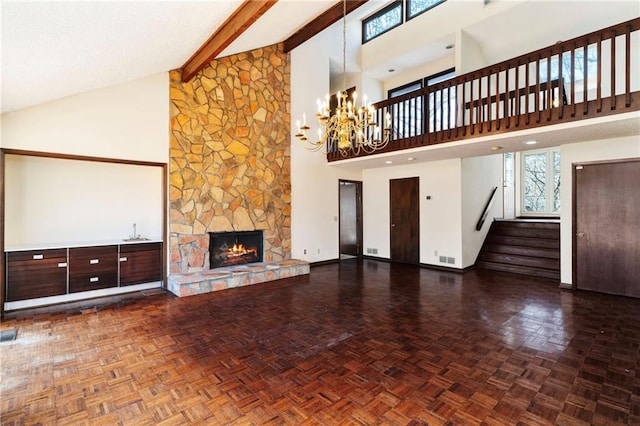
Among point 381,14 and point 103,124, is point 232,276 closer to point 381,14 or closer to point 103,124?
point 103,124

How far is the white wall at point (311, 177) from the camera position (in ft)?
23.5

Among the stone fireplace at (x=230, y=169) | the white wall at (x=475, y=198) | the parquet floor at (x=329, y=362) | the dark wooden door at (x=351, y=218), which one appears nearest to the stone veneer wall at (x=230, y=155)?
the stone fireplace at (x=230, y=169)

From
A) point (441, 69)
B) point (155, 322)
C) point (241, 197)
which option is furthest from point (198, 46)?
point (441, 69)

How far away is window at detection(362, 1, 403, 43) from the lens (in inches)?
296

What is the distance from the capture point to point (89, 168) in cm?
512

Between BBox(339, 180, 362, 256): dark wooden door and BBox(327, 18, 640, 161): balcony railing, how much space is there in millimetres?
1548

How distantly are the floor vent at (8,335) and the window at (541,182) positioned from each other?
1145 centimetres

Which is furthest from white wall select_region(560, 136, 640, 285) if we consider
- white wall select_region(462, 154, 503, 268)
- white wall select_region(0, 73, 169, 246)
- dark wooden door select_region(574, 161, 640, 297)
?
white wall select_region(0, 73, 169, 246)

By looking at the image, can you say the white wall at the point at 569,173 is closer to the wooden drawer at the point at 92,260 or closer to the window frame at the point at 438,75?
the window frame at the point at 438,75

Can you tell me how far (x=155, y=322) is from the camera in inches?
152

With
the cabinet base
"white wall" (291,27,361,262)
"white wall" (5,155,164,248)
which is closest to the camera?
the cabinet base

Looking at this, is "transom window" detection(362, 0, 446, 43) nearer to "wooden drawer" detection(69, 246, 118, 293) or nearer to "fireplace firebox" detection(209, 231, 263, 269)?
"fireplace firebox" detection(209, 231, 263, 269)

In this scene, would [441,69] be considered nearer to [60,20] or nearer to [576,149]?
[576,149]

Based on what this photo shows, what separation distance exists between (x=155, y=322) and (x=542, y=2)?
813 centimetres
